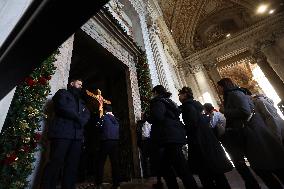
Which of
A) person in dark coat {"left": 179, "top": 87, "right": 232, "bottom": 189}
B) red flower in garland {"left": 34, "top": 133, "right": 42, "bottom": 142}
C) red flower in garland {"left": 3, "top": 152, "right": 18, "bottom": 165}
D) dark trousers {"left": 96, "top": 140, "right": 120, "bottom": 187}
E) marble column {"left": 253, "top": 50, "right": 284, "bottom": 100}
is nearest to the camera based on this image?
red flower in garland {"left": 3, "top": 152, "right": 18, "bottom": 165}

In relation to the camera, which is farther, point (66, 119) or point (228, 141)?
point (228, 141)

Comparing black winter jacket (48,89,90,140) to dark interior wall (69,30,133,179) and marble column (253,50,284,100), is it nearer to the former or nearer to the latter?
dark interior wall (69,30,133,179)

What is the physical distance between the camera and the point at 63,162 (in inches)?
105

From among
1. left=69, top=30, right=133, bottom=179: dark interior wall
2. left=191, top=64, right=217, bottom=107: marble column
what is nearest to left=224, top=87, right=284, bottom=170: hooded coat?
left=69, top=30, right=133, bottom=179: dark interior wall

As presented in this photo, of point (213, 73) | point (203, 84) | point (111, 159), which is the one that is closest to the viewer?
point (111, 159)

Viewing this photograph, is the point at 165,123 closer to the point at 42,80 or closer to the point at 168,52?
the point at 42,80

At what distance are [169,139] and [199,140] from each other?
0.39 m

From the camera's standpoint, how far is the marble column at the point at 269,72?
39.4 ft

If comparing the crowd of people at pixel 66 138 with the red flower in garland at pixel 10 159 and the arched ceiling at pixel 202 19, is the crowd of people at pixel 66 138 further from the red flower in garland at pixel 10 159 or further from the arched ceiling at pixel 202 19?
the arched ceiling at pixel 202 19

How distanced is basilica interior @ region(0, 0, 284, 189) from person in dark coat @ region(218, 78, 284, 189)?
1142mm

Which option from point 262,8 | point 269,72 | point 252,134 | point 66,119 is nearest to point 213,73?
point 269,72

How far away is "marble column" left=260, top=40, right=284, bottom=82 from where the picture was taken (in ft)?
40.1

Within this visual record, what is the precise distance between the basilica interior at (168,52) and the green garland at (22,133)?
305 mm

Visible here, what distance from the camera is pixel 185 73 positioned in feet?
50.4
